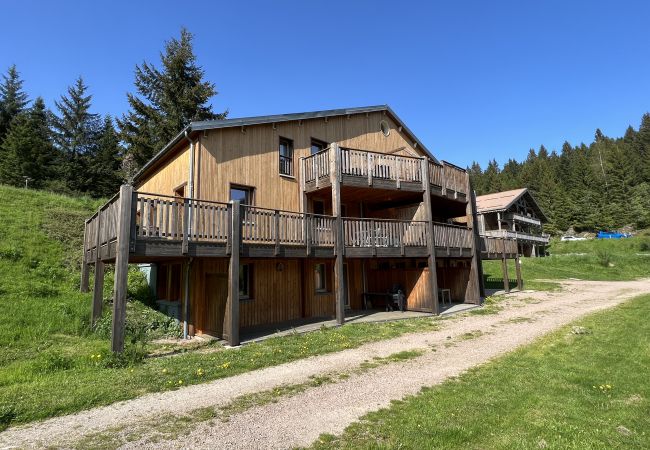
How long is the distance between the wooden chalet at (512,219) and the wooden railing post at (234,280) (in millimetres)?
33497

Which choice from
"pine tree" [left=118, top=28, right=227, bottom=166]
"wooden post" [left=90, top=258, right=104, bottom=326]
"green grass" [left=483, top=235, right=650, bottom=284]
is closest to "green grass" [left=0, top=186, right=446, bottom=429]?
"wooden post" [left=90, top=258, right=104, bottom=326]

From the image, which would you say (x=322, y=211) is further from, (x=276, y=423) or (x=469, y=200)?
(x=276, y=423)

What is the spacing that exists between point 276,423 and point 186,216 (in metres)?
6.35

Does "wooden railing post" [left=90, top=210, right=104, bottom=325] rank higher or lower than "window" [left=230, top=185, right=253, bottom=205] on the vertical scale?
lower

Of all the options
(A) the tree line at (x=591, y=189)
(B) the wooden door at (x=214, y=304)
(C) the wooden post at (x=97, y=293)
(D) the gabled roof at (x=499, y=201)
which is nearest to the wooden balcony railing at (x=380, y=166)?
(B) the wooden door at (x=214, y=304)

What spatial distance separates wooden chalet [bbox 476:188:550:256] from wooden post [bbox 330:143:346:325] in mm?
28849

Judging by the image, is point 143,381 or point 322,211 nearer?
point 143,381

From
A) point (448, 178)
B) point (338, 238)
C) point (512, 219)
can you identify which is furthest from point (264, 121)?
point (512, 219)

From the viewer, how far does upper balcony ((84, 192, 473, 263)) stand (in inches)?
368

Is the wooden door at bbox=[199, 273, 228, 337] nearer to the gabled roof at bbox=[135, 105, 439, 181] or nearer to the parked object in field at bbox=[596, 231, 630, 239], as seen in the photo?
the gabled roof at bbox=[135, 105, 439, 181]

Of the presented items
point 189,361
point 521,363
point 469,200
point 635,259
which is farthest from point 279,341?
point 635,259

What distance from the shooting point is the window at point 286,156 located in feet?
51.3

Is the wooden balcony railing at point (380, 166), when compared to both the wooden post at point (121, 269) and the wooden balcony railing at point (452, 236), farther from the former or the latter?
the wooden post at point (121, 269)

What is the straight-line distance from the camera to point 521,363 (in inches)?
308
